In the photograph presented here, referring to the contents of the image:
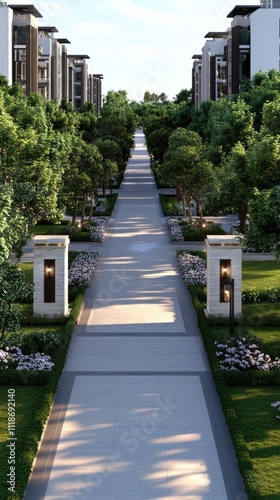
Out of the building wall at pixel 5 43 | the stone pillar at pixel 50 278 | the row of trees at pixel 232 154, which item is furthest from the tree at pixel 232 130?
the building wall at pixel 5 43

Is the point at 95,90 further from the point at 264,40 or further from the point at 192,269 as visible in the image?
the point at 192,269

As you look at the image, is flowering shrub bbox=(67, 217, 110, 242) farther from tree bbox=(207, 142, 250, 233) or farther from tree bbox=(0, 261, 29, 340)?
tree bbox=(0, 261, 29, 340)

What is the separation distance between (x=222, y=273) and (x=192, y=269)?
5.31m

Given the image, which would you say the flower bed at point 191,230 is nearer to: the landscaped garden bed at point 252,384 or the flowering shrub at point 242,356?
the landscaped garden bed at point 252,384

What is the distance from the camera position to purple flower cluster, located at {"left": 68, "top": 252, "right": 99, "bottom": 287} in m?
26.2

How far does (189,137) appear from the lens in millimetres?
43406

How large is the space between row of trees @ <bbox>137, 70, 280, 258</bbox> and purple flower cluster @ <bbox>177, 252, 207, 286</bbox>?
2.41 metres

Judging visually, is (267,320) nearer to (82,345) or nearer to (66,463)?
(82,345)

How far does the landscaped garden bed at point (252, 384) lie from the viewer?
12.4m

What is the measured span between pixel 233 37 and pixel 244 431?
2270 inches

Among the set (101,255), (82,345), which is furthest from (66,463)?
(101,255)

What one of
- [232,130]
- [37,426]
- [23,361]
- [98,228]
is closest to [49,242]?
[23,361]

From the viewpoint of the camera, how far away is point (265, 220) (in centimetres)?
1716

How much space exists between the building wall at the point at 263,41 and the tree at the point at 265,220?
167 ft
